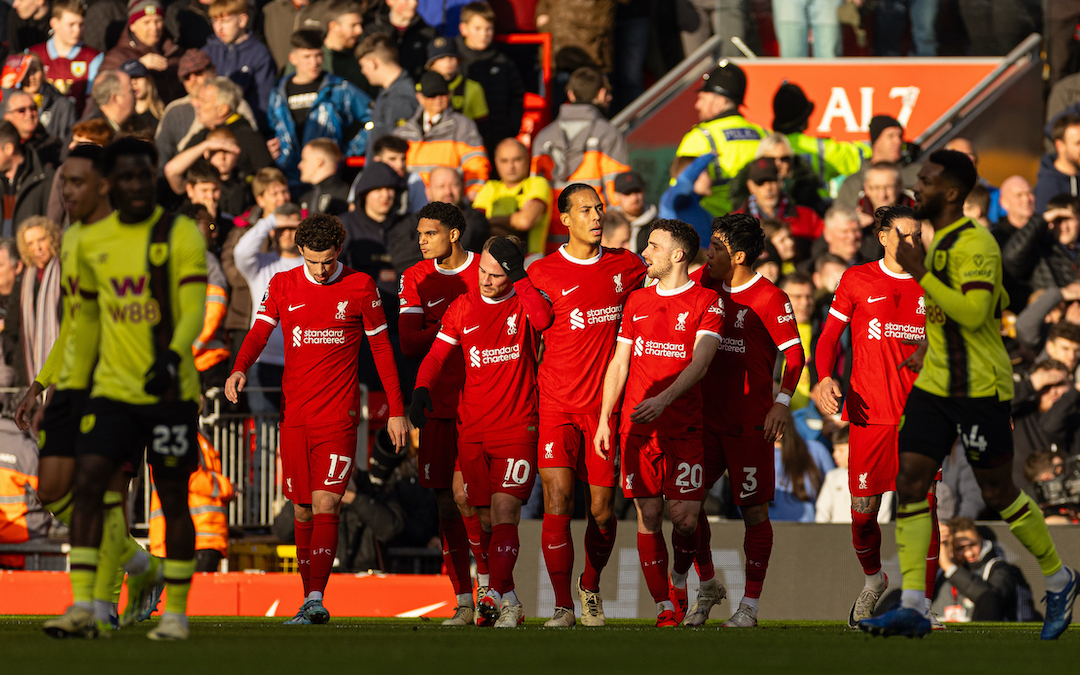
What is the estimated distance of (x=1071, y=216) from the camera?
14219 millimetres

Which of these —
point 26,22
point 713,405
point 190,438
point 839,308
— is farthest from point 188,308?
point 26,22

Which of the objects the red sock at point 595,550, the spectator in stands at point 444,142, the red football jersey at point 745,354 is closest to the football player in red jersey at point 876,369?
the red football jersey at point 745,354

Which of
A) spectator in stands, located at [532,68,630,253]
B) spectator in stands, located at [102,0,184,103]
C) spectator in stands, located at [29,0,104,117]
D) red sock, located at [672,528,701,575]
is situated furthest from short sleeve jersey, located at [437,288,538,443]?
spectator in stands, located at [29,0,104,117]

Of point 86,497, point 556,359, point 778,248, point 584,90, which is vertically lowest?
point 86,497

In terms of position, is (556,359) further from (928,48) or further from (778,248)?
(928,48)

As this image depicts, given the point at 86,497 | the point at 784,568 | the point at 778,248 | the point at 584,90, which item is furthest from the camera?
the point at 584,90

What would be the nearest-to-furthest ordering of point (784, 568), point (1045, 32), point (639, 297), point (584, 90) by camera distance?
point (639, 297) → point (784, 568) → point (584, 90) → point (1045, 32)

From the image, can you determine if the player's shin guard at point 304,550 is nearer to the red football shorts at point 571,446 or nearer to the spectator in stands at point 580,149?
the red football shorts at point 571,446

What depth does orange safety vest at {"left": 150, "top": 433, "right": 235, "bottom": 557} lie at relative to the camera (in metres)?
11.9

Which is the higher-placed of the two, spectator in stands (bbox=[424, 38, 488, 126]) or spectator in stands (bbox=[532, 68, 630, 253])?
spectator in stands (bbox=[424, 38, 488, 126])

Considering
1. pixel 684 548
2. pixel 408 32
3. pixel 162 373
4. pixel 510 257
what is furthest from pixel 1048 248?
pixel 162 373

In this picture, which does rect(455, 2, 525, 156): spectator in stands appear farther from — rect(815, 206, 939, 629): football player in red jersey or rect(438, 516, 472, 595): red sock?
rect(815, 206, 939, 629): football player in red jersey

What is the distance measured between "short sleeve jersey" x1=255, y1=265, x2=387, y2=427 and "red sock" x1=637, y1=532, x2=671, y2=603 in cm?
203

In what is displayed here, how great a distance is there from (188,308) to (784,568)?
232 inches
